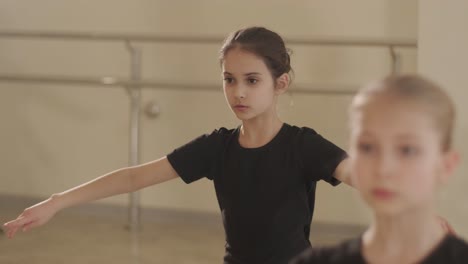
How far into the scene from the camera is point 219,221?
5.07 meters

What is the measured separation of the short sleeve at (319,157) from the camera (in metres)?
2.49

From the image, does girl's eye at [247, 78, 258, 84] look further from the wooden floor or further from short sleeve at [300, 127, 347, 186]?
the wooden floor

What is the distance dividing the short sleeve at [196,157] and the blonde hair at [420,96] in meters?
1.27

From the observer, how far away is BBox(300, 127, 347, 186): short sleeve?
2488 mm

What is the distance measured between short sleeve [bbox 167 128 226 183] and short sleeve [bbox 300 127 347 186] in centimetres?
27

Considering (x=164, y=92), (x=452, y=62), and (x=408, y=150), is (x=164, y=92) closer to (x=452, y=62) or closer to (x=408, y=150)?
(x=452, y=62)

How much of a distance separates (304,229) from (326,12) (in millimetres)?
2339

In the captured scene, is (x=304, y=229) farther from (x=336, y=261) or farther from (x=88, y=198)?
(x=336, y=261)

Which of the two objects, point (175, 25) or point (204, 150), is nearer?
point (204, 150)

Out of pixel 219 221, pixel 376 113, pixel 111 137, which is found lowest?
pixel 219 221

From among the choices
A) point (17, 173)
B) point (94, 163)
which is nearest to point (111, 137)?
point (94, 163)

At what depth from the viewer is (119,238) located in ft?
15.4

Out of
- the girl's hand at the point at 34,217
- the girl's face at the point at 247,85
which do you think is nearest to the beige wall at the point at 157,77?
the girl's face at the point at 247,85

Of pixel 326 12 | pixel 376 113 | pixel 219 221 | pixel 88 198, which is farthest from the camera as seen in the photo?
pixel 219 221
